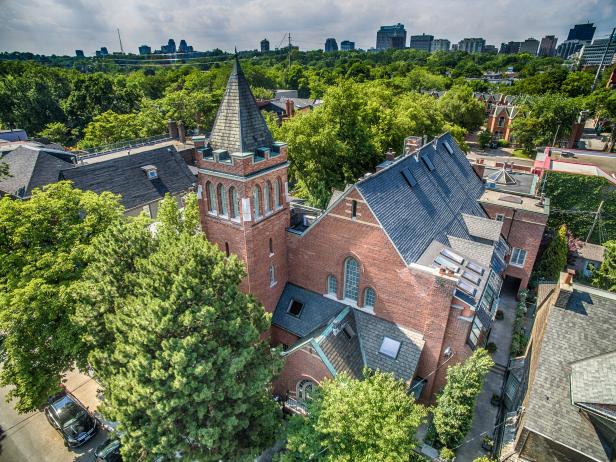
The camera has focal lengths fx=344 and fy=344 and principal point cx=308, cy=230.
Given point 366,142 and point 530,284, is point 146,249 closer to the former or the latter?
point 366,142

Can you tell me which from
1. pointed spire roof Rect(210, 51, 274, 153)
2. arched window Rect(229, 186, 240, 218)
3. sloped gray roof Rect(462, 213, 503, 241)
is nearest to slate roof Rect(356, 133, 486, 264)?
sloped gray roof Rect(462, 213, 503, 241)

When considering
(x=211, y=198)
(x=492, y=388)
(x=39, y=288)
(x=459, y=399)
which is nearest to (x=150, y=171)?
(x=211, y=198)

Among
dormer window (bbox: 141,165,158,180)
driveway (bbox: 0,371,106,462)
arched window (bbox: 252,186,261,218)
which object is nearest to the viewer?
arched window (bbox: 252,186,261,218)

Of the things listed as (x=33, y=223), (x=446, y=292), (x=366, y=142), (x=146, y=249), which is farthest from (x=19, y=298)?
(x=366, y=142)

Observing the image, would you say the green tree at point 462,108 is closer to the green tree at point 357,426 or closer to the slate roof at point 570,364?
the slate roof at point 570,364

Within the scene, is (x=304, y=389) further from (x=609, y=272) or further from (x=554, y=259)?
(x=554, y=259)

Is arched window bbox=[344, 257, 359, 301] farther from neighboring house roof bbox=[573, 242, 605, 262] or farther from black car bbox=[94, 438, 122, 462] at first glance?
neighboring house roof bbox=[573, 242, 605, 262]
